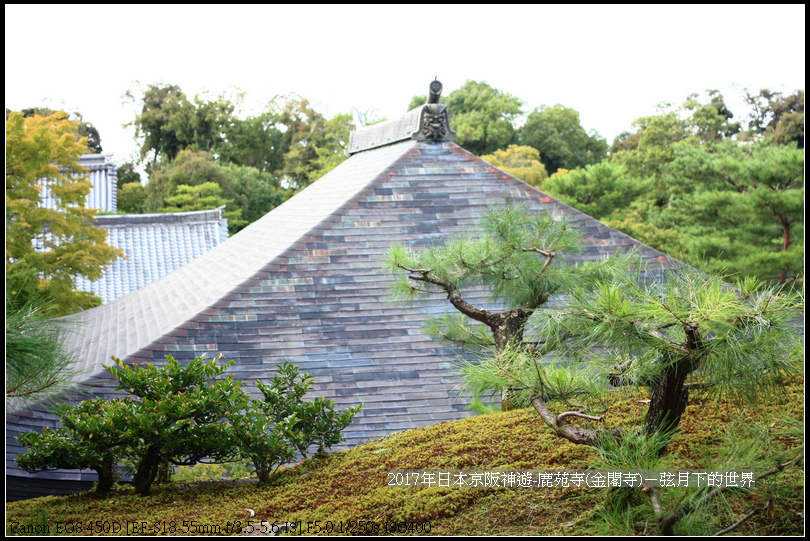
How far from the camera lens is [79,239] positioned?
10078 mm

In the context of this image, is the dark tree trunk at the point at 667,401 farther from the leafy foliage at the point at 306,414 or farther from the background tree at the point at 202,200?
the background tree at the point at 202,200

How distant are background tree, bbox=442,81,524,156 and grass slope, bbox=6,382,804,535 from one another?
28.1 m

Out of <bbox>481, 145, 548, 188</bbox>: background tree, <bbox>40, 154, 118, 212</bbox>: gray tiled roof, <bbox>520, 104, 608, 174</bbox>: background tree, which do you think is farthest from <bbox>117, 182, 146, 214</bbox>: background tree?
<bbox>520, 104, 608, 174</bbox>: background tree

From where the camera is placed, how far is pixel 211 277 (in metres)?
8.31

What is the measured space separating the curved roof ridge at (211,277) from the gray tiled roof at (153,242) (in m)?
6.26

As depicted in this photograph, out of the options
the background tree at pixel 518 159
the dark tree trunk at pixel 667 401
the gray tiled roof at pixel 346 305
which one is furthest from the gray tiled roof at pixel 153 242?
the dark tree trunk at pixel 667 401

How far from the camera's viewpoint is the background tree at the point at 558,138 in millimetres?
32125

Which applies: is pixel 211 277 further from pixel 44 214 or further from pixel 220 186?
pixel 220 186

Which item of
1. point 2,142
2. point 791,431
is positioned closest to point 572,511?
point 791,431

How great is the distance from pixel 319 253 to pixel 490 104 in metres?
26.3

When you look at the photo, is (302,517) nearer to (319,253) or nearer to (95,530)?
(95,530)

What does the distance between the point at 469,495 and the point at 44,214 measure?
820 cm

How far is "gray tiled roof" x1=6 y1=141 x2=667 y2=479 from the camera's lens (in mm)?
6070

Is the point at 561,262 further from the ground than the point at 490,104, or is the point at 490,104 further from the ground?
the point at 490,104
